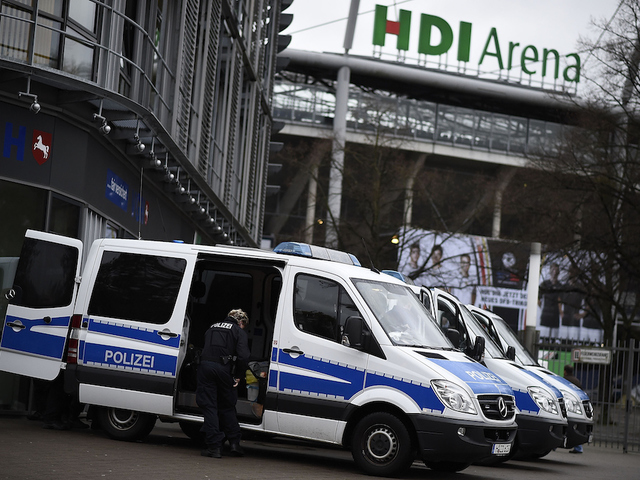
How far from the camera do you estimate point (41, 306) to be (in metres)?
11.9

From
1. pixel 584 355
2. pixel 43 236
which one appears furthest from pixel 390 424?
pixel 584 355

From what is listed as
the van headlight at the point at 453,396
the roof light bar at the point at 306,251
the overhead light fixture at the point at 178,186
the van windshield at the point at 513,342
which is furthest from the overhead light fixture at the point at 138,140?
the van headlight at the point at 453,396

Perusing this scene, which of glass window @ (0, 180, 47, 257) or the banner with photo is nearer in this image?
glass window @ (0, 180, 47, 257)

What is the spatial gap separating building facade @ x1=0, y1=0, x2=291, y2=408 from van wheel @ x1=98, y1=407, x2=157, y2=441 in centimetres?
234

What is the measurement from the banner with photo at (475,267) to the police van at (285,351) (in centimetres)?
1988

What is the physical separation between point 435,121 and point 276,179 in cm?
956

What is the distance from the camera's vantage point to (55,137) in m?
13.7

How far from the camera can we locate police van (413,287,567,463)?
523 inches

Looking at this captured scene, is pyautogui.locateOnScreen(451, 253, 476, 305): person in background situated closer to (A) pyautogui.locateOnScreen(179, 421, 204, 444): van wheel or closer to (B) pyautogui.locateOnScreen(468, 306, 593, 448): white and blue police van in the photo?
(B) pyautogui.locateOnScreen(468, 306, 593, 448): white and blue police van

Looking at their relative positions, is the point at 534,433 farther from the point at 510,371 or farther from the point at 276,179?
the point at 276,179

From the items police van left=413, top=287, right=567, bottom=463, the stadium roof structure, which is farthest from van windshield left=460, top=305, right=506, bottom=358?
the stadium roof structure

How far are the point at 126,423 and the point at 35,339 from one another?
1528mm

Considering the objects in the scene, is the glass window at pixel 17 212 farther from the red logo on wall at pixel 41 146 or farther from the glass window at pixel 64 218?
the red logo on wall at pixel 41 146

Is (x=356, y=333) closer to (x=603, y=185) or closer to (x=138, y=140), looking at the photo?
(x=138, y=140)
